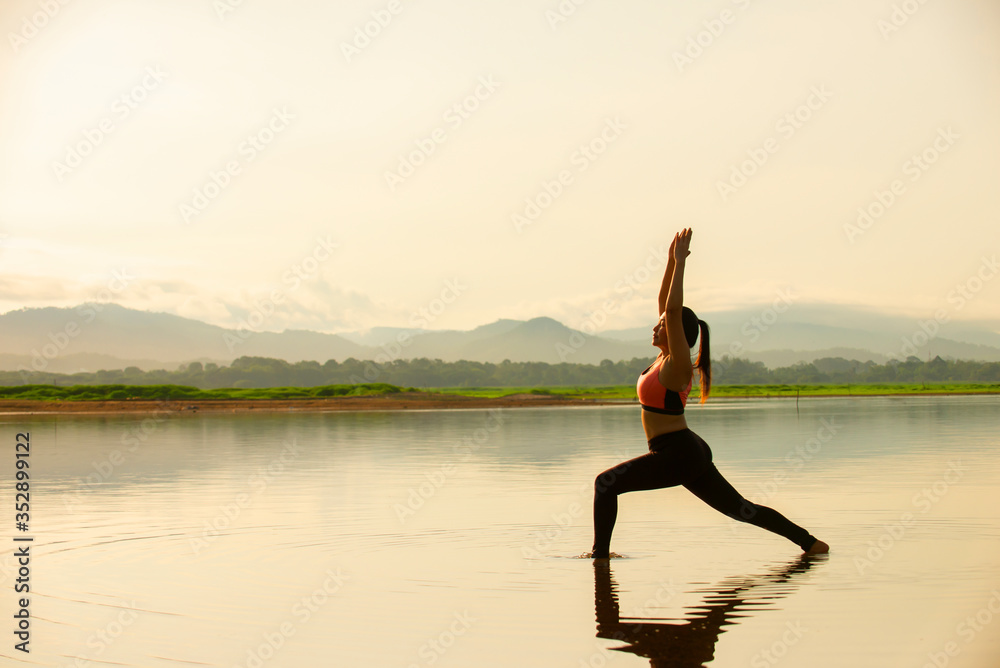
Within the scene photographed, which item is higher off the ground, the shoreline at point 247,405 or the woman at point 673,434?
the woman at point 673,434

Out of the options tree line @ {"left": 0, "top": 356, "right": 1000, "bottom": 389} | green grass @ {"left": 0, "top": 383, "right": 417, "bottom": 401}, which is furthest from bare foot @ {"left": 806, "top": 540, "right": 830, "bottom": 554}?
tree line @ {"left": 0, "top": 356, "right": 1000, "bottom": 389}

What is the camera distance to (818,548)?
313 inches

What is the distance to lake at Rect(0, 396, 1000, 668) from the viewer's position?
540 cm

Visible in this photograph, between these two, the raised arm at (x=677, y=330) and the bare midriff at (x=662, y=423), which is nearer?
the raised arm at (x=677, y=330)

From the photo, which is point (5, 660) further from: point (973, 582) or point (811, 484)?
A: point (811, 484)

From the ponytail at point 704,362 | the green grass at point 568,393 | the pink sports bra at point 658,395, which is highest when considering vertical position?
the ponytail at point 704,362

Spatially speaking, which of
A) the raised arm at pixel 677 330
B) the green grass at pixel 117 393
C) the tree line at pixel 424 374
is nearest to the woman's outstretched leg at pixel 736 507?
the raised arm at pixel 677 330

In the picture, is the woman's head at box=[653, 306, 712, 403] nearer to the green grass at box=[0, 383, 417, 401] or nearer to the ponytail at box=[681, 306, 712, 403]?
the ponytail at box=[681, 306, 712, 403]

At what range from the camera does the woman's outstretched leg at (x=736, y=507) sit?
25.3 ft

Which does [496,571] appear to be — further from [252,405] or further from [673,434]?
[252,405]

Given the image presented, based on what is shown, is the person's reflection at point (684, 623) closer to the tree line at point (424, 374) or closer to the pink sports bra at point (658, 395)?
the pink sports bra at point (658, 395)

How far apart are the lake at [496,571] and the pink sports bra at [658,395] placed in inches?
49.6

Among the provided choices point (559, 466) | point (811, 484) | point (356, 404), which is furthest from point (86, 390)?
point (811, 484)

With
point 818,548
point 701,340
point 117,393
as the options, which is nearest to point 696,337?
point 701,340
